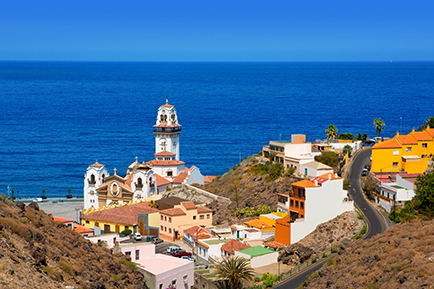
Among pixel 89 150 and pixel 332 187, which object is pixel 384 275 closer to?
pixel 332 187

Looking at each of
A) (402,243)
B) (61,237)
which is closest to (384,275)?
(402,243)

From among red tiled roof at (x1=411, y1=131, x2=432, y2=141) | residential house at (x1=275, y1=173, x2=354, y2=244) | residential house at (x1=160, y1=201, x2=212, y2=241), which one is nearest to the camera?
residential house at (x1=275, y1=173, x2=354, y2=244)

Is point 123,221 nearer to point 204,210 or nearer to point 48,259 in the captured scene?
point 204,210

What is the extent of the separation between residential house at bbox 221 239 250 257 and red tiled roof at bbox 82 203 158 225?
42.4ft

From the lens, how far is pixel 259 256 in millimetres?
43250

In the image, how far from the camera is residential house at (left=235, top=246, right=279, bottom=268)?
141 ft

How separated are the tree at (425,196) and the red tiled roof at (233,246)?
50.1 ft

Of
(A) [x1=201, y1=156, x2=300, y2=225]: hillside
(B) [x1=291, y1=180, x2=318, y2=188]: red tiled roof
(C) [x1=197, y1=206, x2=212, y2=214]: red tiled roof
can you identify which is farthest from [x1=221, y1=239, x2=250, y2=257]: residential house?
(C) [x1=197, y1=206, x2=212, y2=214]: red tiled roof

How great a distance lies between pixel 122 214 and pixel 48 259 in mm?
33192

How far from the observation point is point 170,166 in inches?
2881

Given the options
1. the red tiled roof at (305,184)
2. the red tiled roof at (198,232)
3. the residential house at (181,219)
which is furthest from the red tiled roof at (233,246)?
the residential house at (181,219)

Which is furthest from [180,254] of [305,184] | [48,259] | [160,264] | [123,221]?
[48,259]

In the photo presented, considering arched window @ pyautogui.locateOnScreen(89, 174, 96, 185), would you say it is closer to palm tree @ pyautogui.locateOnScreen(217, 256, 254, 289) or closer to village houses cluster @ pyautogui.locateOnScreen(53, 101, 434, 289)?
village houses cluster @ pyautogui.locateOnScreen(53, 101, 434, 289)

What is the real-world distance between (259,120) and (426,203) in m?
120
